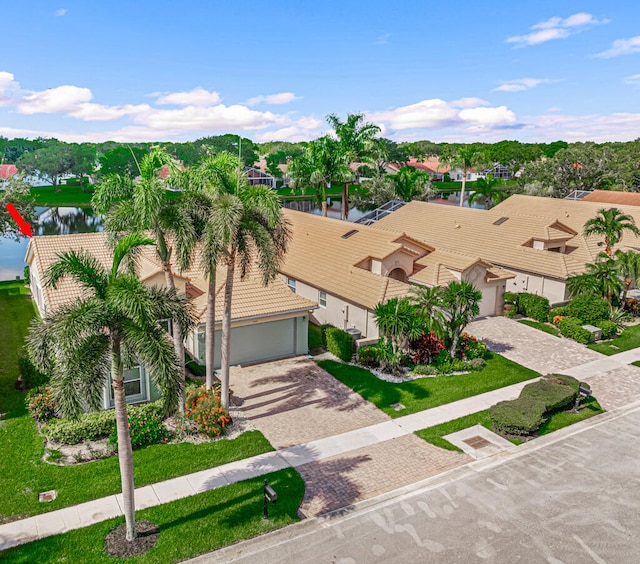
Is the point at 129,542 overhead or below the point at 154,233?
below

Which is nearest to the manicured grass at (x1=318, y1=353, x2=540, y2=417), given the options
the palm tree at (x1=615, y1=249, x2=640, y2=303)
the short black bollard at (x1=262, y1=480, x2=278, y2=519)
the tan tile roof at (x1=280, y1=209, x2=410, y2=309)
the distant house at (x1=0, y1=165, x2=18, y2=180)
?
the tan tile roof at (x1=280, y1=209, x2=410, y2=309)

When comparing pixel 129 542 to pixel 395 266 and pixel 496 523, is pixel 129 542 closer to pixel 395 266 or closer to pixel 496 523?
pixel 496 523

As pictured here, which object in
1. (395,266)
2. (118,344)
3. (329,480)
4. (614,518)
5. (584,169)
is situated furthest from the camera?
(584,169)

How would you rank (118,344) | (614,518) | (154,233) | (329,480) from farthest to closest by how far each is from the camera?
(154,233) < (329,480) < (614,518) < (118,344)

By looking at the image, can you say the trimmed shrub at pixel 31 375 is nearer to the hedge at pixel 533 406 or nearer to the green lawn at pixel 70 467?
the green lawn at pixel 70 467

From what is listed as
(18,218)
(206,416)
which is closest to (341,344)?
(206,416)

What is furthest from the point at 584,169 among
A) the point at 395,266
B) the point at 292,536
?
the point at 292,536

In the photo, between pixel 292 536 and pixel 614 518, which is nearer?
pixel 292 536
